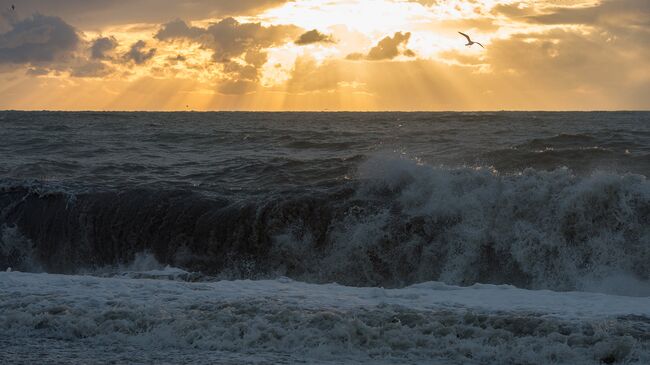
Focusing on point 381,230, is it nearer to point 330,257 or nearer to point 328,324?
point 330,257

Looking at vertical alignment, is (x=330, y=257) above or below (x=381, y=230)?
below

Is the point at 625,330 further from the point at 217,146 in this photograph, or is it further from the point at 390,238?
the point at 217,146

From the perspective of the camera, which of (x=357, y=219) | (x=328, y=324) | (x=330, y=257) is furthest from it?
(x=357, y=219)

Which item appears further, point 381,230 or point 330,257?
point 381,230

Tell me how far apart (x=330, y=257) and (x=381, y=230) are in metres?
1.17

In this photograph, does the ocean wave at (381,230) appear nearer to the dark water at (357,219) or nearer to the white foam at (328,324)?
the dark water at (357,219)

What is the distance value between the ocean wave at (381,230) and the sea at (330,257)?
4 centimetres

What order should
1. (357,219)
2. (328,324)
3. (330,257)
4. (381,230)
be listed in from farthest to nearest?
(357,219)
(381,230)
(330,257)
(328,324)

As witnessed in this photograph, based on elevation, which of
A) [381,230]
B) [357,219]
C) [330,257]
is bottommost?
[330,257]

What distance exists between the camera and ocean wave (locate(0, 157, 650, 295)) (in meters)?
12.6

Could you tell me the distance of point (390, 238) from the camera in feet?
45.8

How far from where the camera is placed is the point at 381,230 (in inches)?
562

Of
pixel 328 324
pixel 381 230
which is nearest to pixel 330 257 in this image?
pixel 381 230

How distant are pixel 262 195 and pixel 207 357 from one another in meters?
11.0
